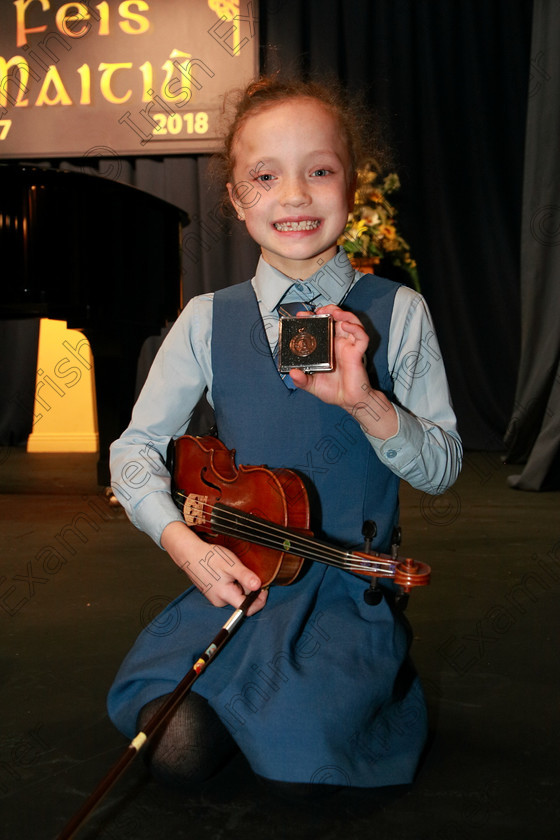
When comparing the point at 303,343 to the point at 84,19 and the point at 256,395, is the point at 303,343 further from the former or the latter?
the point at 84,19

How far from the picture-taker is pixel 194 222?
5.75 metres

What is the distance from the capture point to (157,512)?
1305 millimetres

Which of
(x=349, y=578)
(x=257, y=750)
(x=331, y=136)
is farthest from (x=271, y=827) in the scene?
(x=331, y=136)

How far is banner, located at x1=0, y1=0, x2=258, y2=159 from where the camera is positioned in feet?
18.1

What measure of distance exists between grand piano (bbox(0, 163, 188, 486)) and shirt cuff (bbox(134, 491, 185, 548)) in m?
1.93

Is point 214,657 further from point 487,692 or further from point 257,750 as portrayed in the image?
point 487,692

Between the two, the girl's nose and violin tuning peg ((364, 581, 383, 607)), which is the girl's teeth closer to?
the girl's nose

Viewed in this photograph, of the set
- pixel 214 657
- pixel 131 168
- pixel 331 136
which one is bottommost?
pixel 214 657

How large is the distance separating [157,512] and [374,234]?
12.1ft

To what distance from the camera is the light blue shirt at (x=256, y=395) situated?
130 cm

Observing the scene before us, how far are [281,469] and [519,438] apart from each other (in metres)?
3.75

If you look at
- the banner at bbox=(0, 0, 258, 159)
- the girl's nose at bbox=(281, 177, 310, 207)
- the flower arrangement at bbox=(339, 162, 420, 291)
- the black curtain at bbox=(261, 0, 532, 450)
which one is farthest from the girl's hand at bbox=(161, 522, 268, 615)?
the banner at bbox=(0, 0, 258, 159)

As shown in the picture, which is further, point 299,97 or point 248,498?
point 299,97

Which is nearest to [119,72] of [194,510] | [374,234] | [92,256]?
[374,234]
